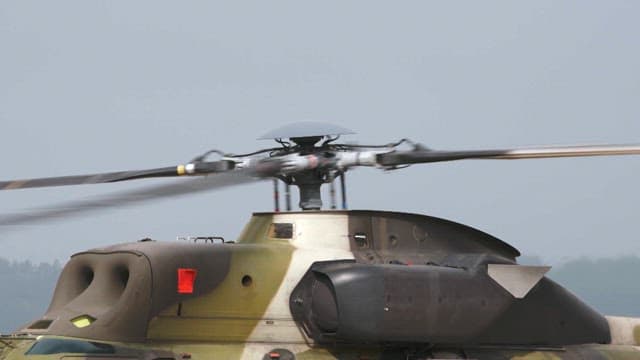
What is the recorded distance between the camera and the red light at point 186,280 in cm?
1130

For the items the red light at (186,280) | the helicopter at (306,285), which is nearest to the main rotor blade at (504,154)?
the helicopter at (306,285)

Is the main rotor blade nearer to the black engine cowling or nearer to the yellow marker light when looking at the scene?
the black engine cowling

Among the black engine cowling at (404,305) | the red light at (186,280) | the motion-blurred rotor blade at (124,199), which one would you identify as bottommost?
the black engine cowling at (404,305)

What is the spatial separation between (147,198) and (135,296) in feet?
6.69

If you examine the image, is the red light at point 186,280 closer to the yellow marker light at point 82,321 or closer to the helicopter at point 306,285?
the helicopter at point 306,285

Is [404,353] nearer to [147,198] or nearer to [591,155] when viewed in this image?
[591,155]

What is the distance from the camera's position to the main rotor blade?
11.1 meters

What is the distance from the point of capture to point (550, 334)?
1278 cm

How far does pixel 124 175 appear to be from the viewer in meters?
11.6

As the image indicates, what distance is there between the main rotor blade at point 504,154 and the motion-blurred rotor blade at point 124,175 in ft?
5.26

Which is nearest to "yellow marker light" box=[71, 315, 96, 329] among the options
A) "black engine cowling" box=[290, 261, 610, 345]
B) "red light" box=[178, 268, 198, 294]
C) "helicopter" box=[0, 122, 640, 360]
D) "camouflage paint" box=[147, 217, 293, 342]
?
"helicopter" box=[0, 122, 640, 360]

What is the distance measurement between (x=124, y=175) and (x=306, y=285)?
79.9 inches

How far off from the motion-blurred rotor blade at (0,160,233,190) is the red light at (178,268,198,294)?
0.93 m

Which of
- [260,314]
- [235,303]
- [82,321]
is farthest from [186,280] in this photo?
[82,321]
